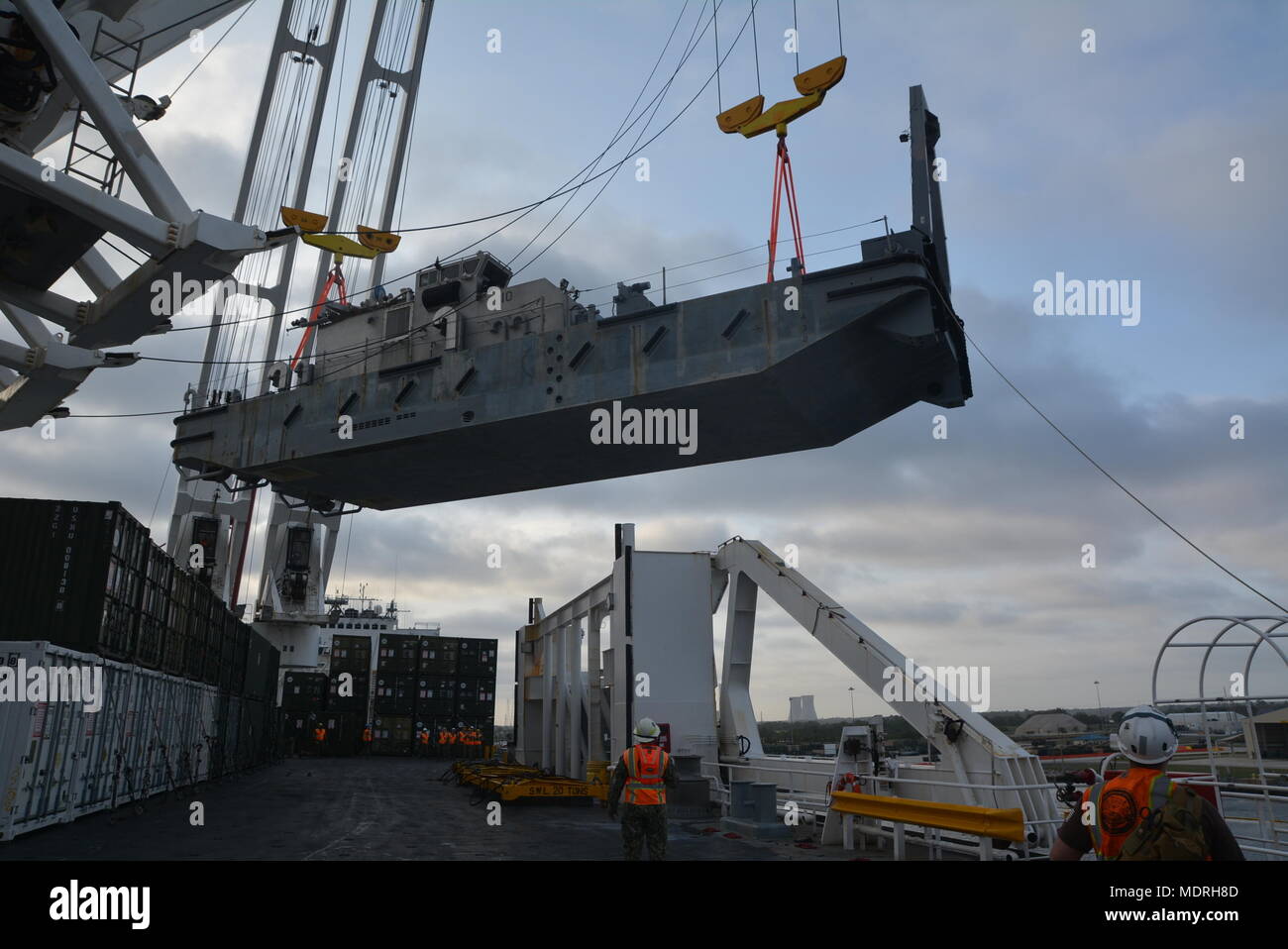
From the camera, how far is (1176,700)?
349 inches

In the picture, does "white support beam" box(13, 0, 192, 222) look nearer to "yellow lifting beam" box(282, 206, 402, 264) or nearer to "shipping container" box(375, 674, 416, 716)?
"yellow lifting beam" box(282, 206, 402, 264)

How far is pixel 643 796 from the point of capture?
7844mm

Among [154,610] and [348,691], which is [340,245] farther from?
[348,691]

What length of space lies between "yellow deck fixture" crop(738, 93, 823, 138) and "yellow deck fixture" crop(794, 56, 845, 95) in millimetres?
135

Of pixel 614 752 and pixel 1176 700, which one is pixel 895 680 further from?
pixel 614 752

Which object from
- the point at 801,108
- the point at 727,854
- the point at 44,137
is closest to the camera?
the point at 727,854

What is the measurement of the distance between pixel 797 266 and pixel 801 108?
328 cm

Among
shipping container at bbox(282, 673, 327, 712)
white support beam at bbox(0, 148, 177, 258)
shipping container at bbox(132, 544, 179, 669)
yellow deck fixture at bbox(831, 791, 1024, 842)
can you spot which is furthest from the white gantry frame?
shipping container at bbox(282, 673, 327, 712)

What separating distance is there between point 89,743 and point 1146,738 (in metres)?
13.9

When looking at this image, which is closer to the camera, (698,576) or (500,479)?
(698,576)

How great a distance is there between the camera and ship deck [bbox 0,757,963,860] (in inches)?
387

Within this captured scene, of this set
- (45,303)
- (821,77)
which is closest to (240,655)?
(45,303)
